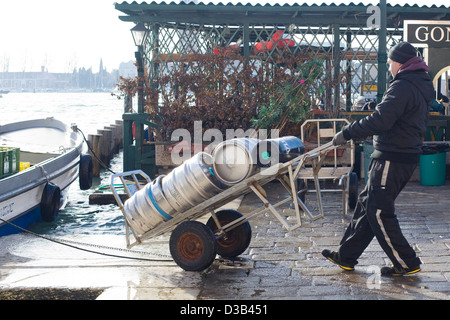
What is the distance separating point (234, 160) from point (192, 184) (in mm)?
444

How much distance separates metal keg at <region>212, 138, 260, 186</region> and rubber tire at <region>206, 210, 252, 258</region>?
828mm

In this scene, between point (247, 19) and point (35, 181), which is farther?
point (247, 19)

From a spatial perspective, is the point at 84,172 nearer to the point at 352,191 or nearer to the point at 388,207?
the point at 352,191

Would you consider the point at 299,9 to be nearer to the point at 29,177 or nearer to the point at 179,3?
the point at 179,3

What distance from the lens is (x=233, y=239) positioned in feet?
21.0

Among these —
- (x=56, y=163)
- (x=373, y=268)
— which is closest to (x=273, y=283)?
(x=373, y=268)

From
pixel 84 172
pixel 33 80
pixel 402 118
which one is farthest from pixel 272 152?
pixel 33 80

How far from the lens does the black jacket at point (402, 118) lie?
5297mm

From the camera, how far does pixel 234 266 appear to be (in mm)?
6043

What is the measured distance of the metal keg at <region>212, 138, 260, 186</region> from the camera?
5566mm

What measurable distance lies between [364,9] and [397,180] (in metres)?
8.08

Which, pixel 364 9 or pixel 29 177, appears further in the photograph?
pixel 364 9

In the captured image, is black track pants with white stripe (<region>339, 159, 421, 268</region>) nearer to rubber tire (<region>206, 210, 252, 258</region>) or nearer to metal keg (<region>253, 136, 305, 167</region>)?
metal keg (<region>253, 136, 305, 167</region>)
